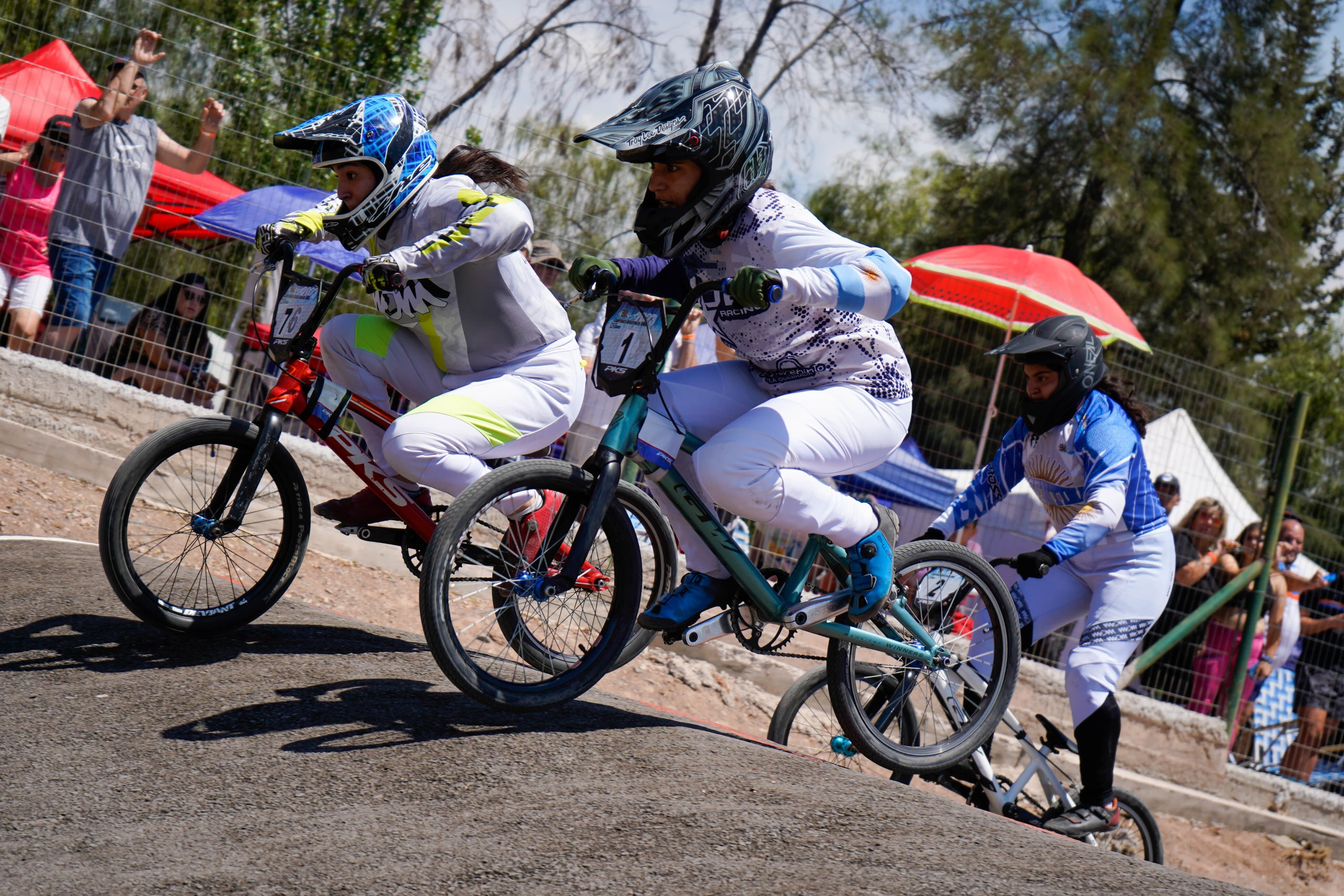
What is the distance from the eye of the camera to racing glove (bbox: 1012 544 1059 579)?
14.3ft

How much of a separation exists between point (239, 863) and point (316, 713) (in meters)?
1.00

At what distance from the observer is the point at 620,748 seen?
3.40 metres

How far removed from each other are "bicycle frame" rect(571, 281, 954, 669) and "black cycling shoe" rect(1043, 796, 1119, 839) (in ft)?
3.74

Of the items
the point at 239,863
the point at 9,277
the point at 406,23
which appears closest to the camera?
the point at 239,863

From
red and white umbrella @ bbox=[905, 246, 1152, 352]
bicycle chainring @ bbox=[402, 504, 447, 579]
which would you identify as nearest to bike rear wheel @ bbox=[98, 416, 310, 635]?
bicycle chainring @ bbox=[402, 504, 447, 579]

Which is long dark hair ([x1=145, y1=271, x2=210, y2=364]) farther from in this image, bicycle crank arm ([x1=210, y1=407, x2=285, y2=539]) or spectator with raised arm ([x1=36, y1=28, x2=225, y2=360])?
bicycle crank arm ([x1=210, y1=407, x2=285, y2=539])

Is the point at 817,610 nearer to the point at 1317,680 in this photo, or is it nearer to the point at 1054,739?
the point at 1054,739

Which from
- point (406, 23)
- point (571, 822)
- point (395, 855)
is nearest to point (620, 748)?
point (571, 822)

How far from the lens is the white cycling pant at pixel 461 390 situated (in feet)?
13.0

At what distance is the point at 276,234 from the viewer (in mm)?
4039

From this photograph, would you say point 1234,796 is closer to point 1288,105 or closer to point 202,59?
point 202,59

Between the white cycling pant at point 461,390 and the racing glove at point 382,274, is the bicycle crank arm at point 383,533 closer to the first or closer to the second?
the white cycling pant at point 461,390

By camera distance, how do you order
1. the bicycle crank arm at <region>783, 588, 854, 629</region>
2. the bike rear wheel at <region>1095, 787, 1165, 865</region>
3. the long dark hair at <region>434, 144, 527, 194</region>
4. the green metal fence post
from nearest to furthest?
the bicycle crank arm at <region>783, 588, 854, 629</region>, the long dark hair at <region>434, 144, 527, 194</region>, the bike rear wheel at <region>1095, 787, 1165, 865</region>, the green metal fence post

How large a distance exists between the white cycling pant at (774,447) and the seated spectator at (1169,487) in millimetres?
4946
